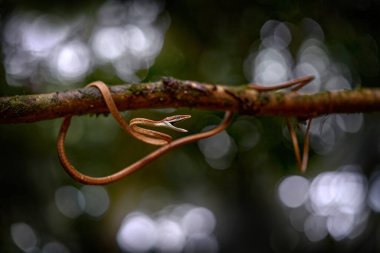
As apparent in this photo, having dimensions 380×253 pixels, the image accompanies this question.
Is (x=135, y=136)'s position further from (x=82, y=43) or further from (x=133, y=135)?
(x=82, y=43)

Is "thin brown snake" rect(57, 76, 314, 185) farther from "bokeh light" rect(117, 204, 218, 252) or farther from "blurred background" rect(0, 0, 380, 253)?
"bokeh light" rect(117, 204, 218, 252)

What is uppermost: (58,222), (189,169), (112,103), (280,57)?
(280,57)

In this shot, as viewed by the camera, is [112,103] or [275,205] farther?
[275,205]

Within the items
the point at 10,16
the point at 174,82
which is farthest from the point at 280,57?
the point at 174,82

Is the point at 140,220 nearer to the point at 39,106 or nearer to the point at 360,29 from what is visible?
the point at 360,29

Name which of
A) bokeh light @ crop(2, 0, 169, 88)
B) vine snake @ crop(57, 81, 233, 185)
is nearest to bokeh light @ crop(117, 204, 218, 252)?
bokeh light @ crop(2, 0, 169, 88)

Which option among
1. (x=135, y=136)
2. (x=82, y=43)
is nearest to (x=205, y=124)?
(x=82, y=43)

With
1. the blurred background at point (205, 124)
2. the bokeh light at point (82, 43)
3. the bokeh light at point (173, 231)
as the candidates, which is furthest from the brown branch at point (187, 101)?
the bokeh light at point (173, 231)

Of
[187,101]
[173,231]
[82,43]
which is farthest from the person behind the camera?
[173,231]
